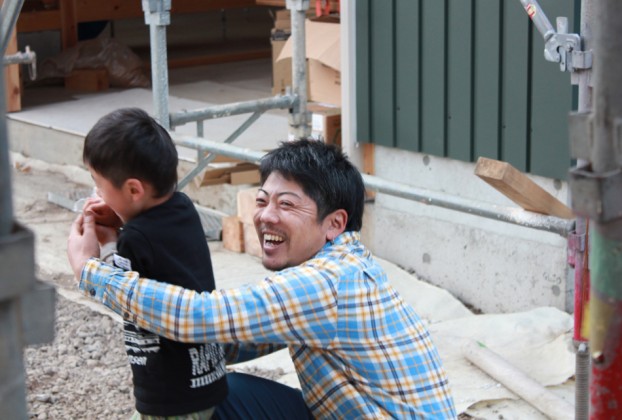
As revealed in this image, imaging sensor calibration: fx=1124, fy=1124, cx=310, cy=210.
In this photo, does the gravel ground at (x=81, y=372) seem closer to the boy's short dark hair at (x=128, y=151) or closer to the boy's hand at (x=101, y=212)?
the boy's hand at (x=101, y=212)

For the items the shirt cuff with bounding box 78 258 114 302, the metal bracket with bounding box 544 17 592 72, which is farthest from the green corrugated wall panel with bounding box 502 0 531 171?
the shirt cuff with bounding box 78 258 114 302

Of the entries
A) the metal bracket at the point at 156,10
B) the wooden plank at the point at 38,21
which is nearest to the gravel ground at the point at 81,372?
the metal bracket at the point at 156,10

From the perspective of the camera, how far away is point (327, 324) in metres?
2.61

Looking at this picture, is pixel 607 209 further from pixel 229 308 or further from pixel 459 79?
pixel 459 79

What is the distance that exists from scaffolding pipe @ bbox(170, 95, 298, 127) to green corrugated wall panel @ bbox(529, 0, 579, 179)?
1.79 meters

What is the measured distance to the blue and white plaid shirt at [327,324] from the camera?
2559 mm

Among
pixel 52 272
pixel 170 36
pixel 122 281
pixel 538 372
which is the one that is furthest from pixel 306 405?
pixel 170 36

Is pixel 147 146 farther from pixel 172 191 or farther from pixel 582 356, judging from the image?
pixel 582 356

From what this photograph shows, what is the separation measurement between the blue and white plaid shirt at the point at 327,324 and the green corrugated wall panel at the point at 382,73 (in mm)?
4010

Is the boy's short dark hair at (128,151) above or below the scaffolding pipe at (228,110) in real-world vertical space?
above

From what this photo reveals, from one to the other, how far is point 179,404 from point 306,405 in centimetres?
34

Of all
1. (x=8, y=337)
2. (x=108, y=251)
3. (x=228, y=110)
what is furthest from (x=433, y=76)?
(x=8, y=337)

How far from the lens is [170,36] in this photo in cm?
1502

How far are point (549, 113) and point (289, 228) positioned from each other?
3.23 metres
